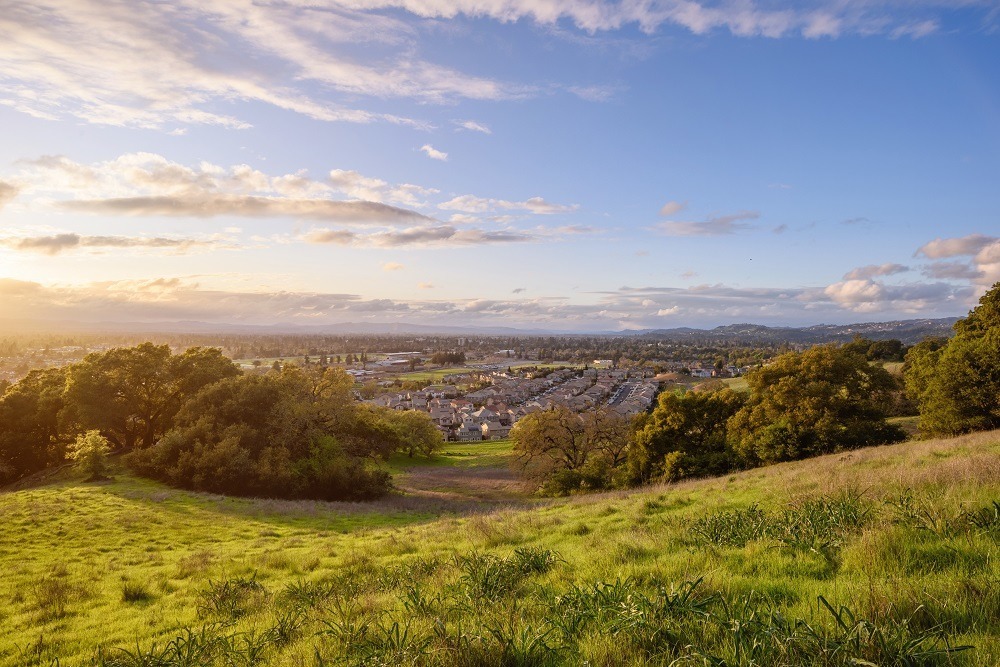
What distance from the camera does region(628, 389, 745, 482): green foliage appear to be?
28.2 metres

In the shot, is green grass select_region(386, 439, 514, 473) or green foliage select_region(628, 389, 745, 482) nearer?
green foliage select_region(628, 389, 745, 482)

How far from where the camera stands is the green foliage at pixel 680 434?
2820 centimetres

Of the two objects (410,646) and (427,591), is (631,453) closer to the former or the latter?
(427,591)

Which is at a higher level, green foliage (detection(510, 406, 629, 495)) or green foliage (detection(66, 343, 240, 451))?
green foliage (detection(66, 343, 240, 451))

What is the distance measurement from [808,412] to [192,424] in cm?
3540

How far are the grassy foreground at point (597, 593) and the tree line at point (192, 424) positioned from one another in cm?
1553

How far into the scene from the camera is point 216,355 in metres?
35.0

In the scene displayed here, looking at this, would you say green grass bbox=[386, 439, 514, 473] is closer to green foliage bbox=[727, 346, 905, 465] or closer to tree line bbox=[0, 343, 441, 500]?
tree line bbox=[0, 343, 441, 500]

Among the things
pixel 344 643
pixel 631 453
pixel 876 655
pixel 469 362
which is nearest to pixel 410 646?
pixel 344 643

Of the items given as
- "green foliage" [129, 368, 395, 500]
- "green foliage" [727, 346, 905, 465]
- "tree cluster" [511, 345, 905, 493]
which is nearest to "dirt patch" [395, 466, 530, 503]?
"tree cluster" [511, 345, 905, 493]

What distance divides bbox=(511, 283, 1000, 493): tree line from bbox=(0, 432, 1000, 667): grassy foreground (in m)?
15.6

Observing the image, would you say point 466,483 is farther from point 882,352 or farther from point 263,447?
point 882,352

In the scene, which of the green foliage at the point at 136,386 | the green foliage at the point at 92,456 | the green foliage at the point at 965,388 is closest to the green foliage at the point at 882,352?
the green foliage at the point at 965,388

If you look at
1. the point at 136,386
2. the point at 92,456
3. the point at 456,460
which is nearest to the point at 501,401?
the point at 456,460
